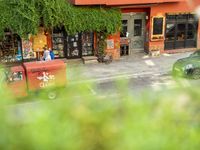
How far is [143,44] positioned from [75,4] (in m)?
5.79

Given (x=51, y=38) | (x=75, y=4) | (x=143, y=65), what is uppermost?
(x=75, y=4)

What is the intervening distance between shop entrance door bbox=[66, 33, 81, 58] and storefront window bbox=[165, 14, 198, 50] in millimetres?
5745

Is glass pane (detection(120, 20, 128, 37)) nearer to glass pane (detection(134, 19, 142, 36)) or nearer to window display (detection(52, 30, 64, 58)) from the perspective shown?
glass pane (detection(134, 19, 142, 36))

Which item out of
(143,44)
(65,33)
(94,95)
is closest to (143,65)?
(143,44)

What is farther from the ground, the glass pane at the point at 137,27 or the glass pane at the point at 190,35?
the glass pane at the point at 137,27

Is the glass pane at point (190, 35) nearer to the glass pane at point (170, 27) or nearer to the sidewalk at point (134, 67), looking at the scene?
the glass pane at point (170, 27)

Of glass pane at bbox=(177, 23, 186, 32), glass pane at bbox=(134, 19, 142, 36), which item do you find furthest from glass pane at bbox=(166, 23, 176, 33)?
glass pane at bbox=(134, 19, 142, 36)

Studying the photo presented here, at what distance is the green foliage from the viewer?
64.4 feet

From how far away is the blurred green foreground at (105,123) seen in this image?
7.13 feet

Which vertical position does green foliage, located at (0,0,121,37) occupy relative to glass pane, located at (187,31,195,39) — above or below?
above

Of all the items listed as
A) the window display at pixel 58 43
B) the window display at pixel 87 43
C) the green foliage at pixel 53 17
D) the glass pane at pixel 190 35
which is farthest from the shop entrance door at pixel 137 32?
the window display at pixel 58 43

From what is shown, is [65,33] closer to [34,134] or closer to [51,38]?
[51,38]

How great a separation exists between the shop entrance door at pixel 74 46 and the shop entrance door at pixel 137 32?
3.45 m

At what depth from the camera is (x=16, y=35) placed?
21203 millimetres
